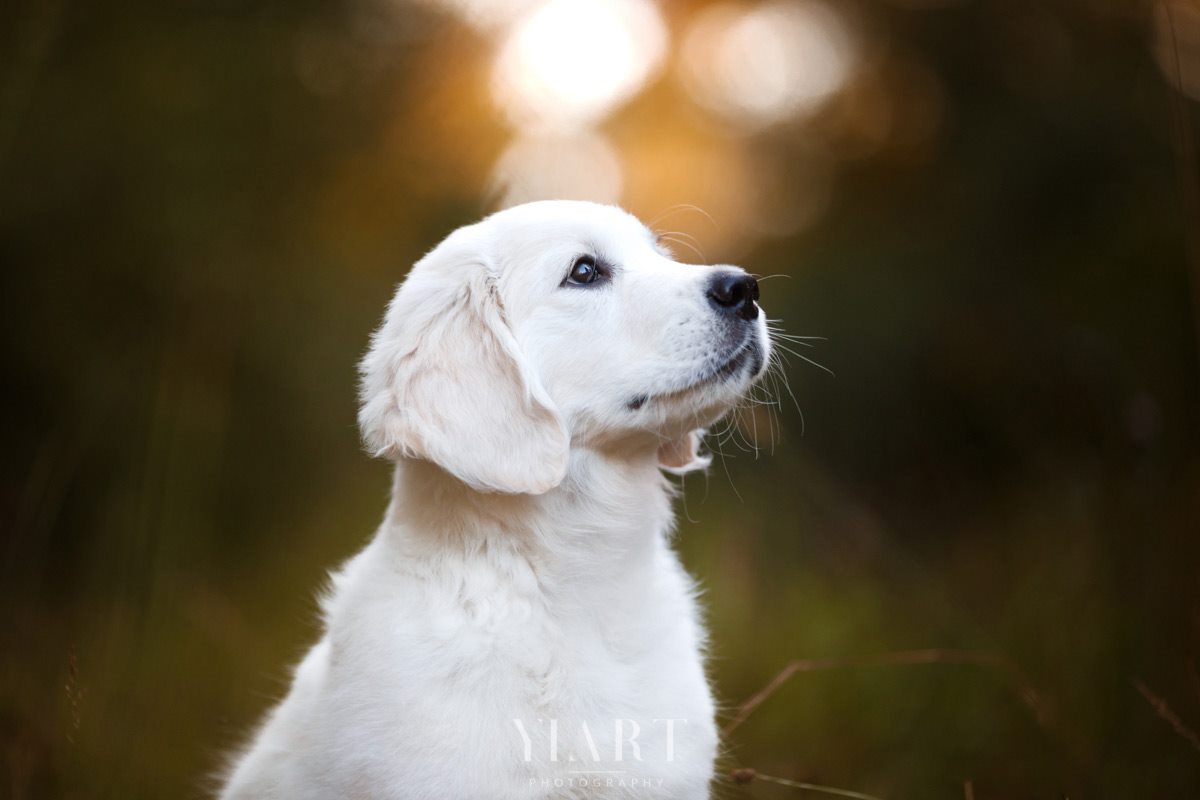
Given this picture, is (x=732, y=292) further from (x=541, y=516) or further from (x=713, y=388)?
(x=541, y=516)

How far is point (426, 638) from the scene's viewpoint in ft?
7.41

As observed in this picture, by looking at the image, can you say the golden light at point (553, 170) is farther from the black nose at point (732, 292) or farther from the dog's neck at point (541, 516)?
the dog's neck at point (541, 516)

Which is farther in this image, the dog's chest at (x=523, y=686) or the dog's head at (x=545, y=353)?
the dog's head at (x=545, y=353)

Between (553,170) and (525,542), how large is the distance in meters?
1.84

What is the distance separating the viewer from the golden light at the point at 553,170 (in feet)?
11.7

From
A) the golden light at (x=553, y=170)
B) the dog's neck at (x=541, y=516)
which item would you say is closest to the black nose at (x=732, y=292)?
the dog's neck at (x=541, y=516)

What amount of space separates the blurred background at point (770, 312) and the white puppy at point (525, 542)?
1.69ft

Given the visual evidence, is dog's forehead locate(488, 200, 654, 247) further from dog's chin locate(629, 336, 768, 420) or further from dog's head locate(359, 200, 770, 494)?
dog's chin locate(629, 336, 768, 420)

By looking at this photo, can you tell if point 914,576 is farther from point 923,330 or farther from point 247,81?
point 247,81

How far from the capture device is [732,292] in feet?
8.18

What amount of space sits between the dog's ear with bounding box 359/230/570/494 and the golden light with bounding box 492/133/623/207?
918 mm

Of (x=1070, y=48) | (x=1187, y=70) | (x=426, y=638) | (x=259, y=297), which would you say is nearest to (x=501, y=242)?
(x=426, y=638)

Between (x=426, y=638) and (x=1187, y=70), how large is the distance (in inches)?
140

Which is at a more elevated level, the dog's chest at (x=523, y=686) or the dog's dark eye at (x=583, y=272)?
the dog's dark eye at (x=583, y=272)
